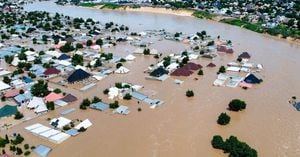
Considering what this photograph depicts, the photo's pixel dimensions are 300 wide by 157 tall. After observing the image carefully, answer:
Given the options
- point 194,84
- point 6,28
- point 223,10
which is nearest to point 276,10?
point 223,10

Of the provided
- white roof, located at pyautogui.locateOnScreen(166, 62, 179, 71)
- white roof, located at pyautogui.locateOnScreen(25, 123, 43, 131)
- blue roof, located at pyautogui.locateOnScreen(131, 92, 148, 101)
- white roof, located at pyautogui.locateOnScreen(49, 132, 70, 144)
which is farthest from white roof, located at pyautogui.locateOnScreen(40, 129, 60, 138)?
white roof, located at pyautogui.locateOnScreen(166, 62, 179, 71)

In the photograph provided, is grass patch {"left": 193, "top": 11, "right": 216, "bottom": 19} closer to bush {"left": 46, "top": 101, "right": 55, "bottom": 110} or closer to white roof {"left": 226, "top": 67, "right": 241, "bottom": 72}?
white roof {"left": 226, "top": 67, "right": 241, "bottom": 72}

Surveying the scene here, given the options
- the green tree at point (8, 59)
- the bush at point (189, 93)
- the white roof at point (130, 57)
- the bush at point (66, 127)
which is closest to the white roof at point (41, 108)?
the bush at point (66, 127)

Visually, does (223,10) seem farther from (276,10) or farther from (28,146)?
(28,146)

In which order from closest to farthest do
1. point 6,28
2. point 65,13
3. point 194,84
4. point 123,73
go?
point 194,84
point 123,73
point 6,28
point 65,13

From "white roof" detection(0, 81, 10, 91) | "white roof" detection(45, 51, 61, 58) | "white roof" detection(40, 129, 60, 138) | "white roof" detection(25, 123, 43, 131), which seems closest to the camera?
"white roof" detection(40, 129, 60, 138)

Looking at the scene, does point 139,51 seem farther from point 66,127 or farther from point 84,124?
point 66,127
